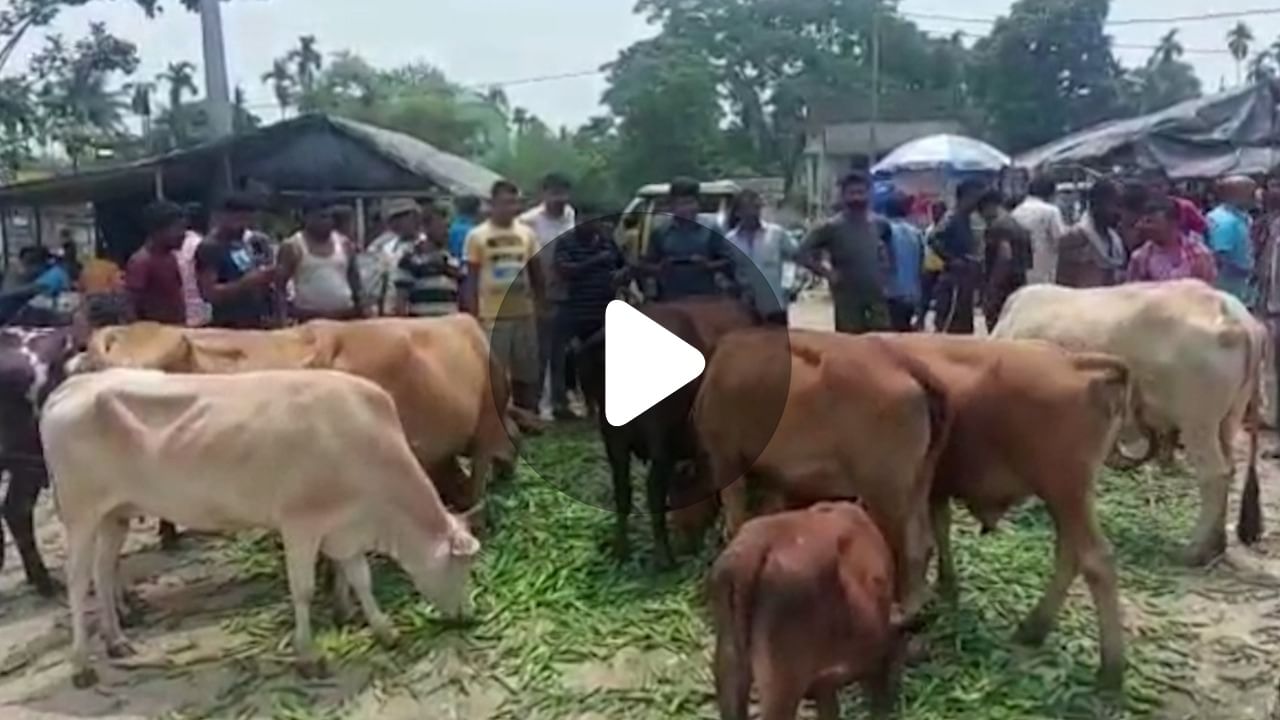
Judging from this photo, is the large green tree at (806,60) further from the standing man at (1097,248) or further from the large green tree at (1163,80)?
the standing man at (1097,248)

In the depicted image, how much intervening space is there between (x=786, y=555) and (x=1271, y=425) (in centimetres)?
750

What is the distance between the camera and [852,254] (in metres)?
9.78

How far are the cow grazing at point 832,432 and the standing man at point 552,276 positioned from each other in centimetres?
187

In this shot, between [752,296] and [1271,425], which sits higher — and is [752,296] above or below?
above

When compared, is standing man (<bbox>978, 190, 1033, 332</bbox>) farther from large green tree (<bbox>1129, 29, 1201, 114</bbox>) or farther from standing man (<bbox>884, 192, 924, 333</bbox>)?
large green tree (<bbox>1129, 29, 1201, 114</bbox>)

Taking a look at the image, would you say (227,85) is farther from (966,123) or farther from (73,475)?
(966,123)

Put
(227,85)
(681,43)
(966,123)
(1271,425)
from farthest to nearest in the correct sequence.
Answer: (681,43) → (966,123) → (227,85) → (1271,425)

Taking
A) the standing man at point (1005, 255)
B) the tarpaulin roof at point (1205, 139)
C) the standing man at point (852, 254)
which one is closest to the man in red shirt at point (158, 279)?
the standing man at point (852, 254)

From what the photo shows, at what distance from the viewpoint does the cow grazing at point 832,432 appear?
6555mm

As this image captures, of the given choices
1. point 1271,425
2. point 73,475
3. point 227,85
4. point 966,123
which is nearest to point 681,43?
point 966,123

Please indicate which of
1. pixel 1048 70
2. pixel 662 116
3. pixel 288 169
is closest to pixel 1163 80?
pixel 1048 70

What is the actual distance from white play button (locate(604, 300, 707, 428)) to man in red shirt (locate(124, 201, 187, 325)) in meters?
3.01

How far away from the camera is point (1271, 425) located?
1138 centimetres

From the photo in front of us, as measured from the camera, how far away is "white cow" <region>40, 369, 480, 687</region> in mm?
6789
